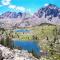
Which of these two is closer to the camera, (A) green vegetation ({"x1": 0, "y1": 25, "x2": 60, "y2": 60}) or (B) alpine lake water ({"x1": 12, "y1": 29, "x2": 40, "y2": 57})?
(B) alpine lake water ({"x1": 12, "y1": 29, "x2": 40, "y2": 57})

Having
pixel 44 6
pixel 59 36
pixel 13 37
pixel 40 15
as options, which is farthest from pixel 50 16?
pixel 13 37

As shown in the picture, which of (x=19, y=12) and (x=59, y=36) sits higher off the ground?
(x=19, y=12)

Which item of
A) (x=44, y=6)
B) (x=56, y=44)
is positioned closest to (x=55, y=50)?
(x=56, y=44)

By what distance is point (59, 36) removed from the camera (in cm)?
1185

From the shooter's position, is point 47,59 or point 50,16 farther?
point 50,16

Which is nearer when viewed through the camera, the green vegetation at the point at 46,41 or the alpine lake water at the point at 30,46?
the alpine lake water at the point at 30,46

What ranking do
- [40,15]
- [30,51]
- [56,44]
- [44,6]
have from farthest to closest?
1. [40,15]
2. [56,44]
3. [44,6]
4. [30,51]

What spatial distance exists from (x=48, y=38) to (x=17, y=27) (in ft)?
6.07


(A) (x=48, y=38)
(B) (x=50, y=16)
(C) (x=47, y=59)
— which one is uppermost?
(B) (x=50, y=16)

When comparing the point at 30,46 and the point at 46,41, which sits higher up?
the point at 46,41

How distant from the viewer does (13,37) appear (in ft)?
34.9

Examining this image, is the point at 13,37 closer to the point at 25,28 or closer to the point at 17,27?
the point at 17,27

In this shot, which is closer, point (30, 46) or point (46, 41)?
point (30, 46)

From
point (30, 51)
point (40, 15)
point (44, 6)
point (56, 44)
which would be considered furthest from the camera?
point (40, 15)
